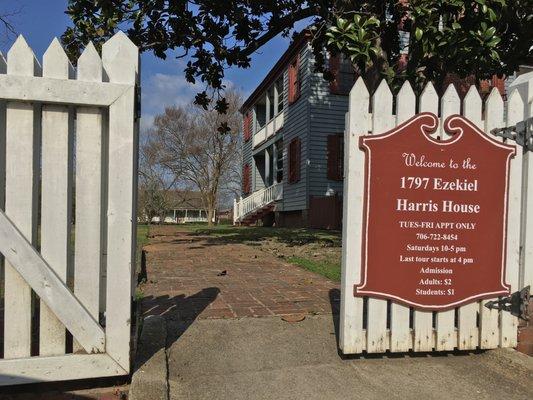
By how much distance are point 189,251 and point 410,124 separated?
712 cm

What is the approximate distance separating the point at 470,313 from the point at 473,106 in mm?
1492

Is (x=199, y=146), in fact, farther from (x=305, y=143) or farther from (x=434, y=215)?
(x=434, y=215)

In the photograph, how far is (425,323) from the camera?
3287mm

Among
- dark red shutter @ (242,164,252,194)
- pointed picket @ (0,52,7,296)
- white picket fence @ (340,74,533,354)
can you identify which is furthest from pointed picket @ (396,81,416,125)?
dark red shutter @ (242,164,252,194)

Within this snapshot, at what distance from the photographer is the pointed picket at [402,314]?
318cm

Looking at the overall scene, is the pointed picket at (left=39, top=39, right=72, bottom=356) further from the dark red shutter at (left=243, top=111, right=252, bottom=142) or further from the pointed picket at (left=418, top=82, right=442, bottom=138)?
the dark red shutter at (left=243, top=111, right=252, bottom=142)

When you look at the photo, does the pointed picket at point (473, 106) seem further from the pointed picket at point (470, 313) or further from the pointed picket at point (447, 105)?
the pointed picket at point (447, 105)

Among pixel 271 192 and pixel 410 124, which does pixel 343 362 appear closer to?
pixel 410 124

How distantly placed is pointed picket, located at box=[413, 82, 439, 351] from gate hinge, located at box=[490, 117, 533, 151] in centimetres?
51

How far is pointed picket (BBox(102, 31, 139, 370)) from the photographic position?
106 inches

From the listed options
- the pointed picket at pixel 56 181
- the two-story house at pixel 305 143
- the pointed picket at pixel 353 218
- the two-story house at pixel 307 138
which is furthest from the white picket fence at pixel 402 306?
the two-story house at pixel 307 138

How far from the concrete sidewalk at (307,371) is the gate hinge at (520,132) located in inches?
60.1

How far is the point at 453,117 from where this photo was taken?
3.22m

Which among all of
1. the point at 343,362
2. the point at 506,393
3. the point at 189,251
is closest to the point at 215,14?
the point at 189,251
